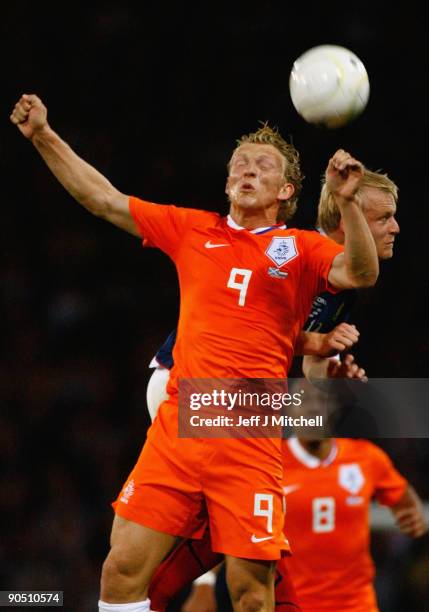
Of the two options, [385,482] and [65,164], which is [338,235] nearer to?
[65,164]

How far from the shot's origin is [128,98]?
11109mm

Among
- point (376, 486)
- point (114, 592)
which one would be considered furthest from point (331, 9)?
point (114, 592)

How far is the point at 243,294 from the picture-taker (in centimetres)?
439

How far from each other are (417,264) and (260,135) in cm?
633

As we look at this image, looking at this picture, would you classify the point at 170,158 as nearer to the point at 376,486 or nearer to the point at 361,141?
the point at 361,141

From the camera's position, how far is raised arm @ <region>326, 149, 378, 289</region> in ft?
13.1

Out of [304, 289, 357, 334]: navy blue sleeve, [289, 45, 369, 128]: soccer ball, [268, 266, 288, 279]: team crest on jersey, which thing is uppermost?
[289, 45, 369, 128]: soccer ball

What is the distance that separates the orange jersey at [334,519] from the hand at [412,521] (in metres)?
0.10

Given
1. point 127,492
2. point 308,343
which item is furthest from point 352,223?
point 127,492

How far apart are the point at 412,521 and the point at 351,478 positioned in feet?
1.49

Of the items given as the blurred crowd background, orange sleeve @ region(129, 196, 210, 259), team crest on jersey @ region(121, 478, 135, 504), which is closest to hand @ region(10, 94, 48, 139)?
orange sleeve @ region(129, 196, 210, 259)

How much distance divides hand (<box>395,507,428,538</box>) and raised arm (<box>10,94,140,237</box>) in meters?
3.12

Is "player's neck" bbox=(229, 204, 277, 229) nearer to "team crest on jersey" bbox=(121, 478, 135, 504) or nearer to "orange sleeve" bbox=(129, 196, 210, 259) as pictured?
"orange sleeve" bbox=(129, 196, 210, 259)

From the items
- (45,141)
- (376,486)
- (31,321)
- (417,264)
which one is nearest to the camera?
(45,141)
